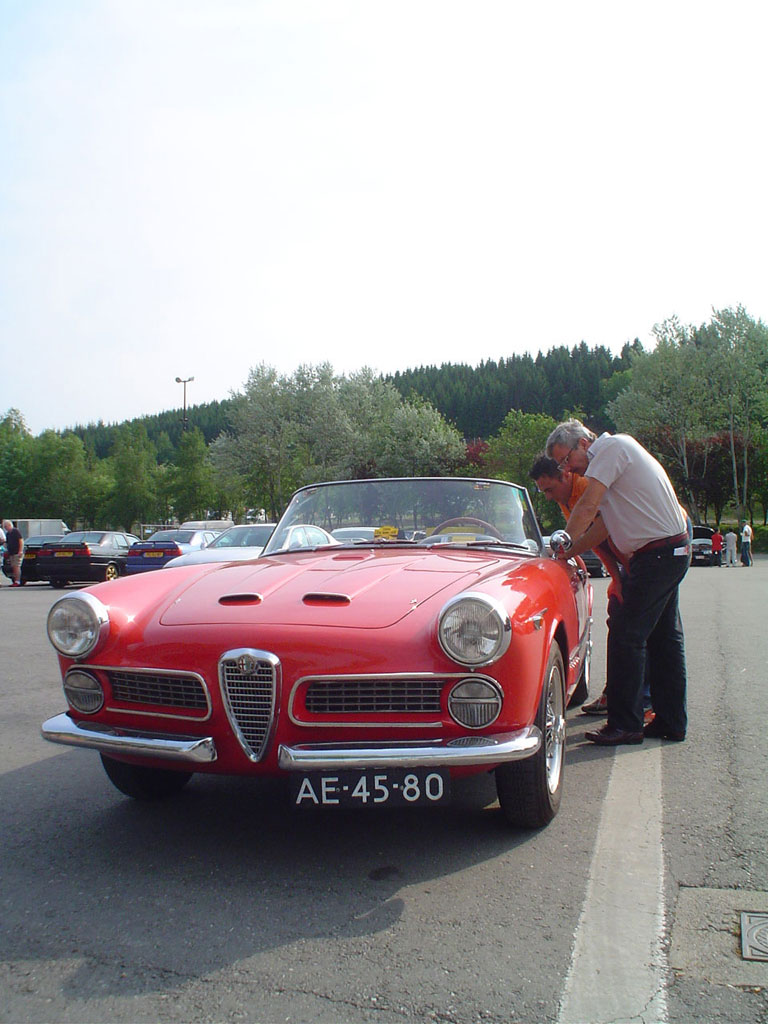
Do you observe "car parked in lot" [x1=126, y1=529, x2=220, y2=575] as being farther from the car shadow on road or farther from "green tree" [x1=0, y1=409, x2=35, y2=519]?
"green tree" [x1=0, y1=409, x2=35, y2=519]

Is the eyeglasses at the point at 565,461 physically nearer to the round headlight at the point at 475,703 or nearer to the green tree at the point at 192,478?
the round headlight at the point at 475,703

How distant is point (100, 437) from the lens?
138 meters

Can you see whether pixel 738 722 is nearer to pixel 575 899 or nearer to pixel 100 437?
pixel 575 899

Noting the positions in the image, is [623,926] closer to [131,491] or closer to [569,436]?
[569,436]

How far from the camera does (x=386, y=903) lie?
291cm

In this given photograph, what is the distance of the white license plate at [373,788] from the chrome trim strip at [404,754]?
0.18 ft

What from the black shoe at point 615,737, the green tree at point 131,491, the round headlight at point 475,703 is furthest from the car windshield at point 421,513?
the green tree at point 131,491

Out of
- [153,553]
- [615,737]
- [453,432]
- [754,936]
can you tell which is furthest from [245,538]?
[453,432]

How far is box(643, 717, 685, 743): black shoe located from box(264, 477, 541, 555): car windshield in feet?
4.30

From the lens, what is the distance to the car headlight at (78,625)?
140 inches

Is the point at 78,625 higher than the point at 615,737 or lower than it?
higher

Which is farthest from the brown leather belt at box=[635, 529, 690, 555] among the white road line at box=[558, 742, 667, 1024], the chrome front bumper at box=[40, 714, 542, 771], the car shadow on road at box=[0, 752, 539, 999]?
the chrome front bumper at box=[40, 714, 542, 771]

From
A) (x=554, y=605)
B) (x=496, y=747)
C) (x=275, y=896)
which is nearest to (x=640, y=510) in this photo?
(x=554, y=605)

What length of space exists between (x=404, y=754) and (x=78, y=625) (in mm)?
1461
